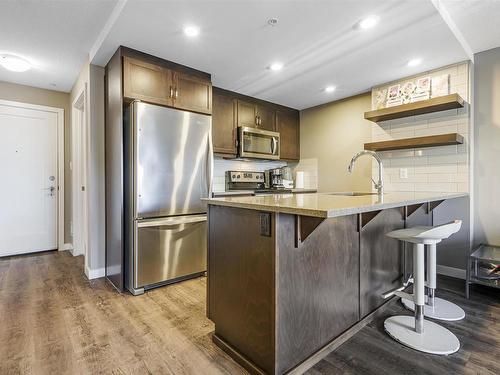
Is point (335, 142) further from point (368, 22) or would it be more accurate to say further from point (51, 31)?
point (51, 31)

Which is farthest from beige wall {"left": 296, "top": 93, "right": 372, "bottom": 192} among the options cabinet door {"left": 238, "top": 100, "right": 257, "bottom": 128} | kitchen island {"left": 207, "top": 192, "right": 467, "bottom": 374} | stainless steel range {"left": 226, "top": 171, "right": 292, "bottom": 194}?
kitchen island {"left": 207, "top": 192, "right": 467, "bottom": 374}

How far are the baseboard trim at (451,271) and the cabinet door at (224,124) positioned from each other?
282cm

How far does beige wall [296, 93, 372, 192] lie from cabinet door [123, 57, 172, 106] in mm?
2473

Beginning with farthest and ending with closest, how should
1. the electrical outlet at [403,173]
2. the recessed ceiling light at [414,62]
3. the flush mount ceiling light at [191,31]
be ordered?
1. the electrical outlet at [403,173]
2. the recessed ceiling light at [414,62]
3. the flush mount ceiling light at [191,31]

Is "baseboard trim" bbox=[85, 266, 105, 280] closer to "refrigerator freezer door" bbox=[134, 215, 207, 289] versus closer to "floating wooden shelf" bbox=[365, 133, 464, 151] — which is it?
"refrigerator freezer door" bbox=[134, 215, 207, 289]

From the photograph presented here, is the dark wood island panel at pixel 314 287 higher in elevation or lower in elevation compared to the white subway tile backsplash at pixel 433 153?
lower

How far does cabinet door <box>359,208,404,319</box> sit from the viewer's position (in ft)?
6.13

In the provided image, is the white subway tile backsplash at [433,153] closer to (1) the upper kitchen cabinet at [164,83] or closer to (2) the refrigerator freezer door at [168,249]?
(1) the upper kitchen cabinet at [164,83]

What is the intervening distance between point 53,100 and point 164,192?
110 inches

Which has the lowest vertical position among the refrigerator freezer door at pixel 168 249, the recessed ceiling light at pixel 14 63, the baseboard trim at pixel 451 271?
the baseboard trim at pixel 451 271

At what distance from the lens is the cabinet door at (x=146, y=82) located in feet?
7.94

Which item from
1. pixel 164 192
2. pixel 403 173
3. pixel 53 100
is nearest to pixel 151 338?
pixel 164 192

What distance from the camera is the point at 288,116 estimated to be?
14.4ft

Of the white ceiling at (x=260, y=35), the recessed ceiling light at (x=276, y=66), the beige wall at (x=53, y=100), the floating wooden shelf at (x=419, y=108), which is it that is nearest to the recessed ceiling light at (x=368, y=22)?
the white ceiling at (x=260, y=35)
